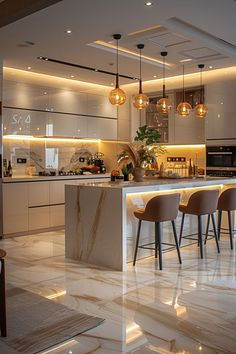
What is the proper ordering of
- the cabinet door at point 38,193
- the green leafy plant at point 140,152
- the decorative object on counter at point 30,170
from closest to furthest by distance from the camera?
1. the green leafy plant at point 140,152
2. the cabinet door at point 38,193
3. the decorative object on counter at point 30,170

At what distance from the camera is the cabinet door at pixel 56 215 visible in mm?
7309

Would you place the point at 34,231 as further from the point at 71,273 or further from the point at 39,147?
the point at 71,273

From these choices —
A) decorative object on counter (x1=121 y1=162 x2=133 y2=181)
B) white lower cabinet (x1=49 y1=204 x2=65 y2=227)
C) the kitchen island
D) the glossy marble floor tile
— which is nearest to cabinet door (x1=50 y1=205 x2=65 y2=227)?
white lower cabinet (x1=49 y1=204 x2=65 y2=227)

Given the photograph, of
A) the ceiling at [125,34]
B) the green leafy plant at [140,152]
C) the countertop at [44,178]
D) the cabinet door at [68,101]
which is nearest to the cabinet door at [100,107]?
the cabinet door at [68,101]

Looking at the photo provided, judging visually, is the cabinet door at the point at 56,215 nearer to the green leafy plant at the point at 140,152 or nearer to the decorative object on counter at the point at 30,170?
the decorative object on counter at the point at 30,170

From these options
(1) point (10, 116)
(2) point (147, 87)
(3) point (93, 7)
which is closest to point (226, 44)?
(3) point (93, 7)

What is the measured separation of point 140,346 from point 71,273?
192cm

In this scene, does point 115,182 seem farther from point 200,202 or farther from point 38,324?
point 38,324

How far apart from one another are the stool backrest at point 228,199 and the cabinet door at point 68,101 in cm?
357

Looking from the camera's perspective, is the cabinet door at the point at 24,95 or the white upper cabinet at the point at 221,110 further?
the white upper cabinet at the point at 221,110

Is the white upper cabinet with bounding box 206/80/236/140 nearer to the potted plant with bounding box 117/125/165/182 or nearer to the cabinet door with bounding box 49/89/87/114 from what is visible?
the potted plant with bounding box 117/125/165/182

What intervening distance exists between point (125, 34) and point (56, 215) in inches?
137

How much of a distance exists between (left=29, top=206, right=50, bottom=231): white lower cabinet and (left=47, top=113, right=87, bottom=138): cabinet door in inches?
58.3

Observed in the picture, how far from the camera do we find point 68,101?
26.1ft
